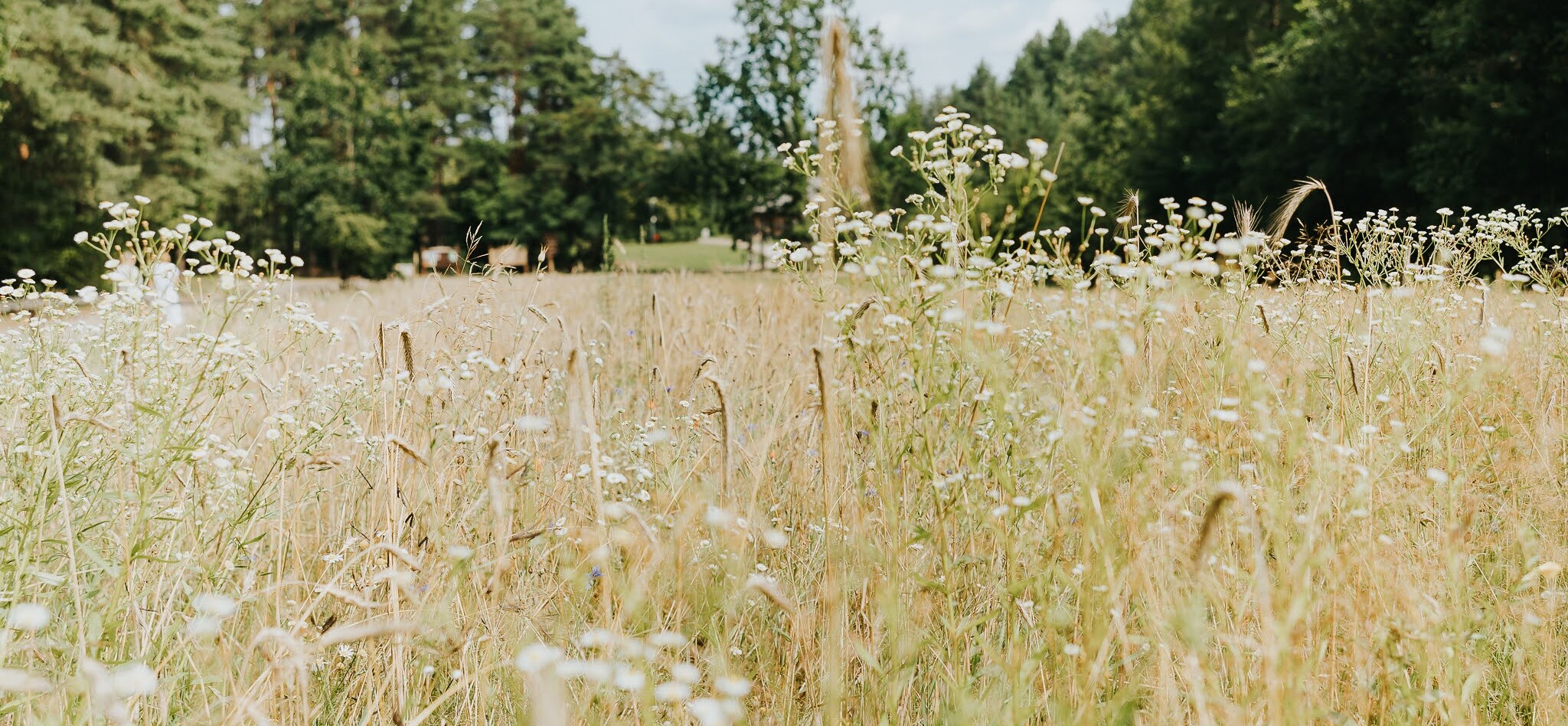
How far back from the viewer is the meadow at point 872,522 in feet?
5.63

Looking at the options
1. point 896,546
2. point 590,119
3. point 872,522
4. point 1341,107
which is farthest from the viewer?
point 590,119

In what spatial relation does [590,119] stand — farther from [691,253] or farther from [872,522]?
[872,522]

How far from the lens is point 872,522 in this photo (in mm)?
2518

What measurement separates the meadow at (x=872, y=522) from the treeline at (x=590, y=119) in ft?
33.3

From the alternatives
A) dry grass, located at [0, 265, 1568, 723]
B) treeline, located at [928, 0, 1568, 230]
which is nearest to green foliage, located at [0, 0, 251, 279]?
dry grass, located at [0, 265, 1568, 723]

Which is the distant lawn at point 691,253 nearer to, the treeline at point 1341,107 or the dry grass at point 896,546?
the treeline at point 1341,107

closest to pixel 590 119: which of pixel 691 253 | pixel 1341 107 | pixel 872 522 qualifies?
pixel 691 253

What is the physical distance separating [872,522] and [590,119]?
43.9 m

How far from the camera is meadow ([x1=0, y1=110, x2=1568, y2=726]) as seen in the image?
1.72m

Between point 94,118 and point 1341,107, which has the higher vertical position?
point 1341,107

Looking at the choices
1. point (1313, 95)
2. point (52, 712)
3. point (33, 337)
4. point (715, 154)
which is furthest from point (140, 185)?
point (1313, 95)

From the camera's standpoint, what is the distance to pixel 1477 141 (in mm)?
18172

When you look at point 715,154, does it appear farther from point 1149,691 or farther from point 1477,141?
point 1149,691

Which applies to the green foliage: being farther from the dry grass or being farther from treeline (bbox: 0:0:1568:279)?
the dry grass
